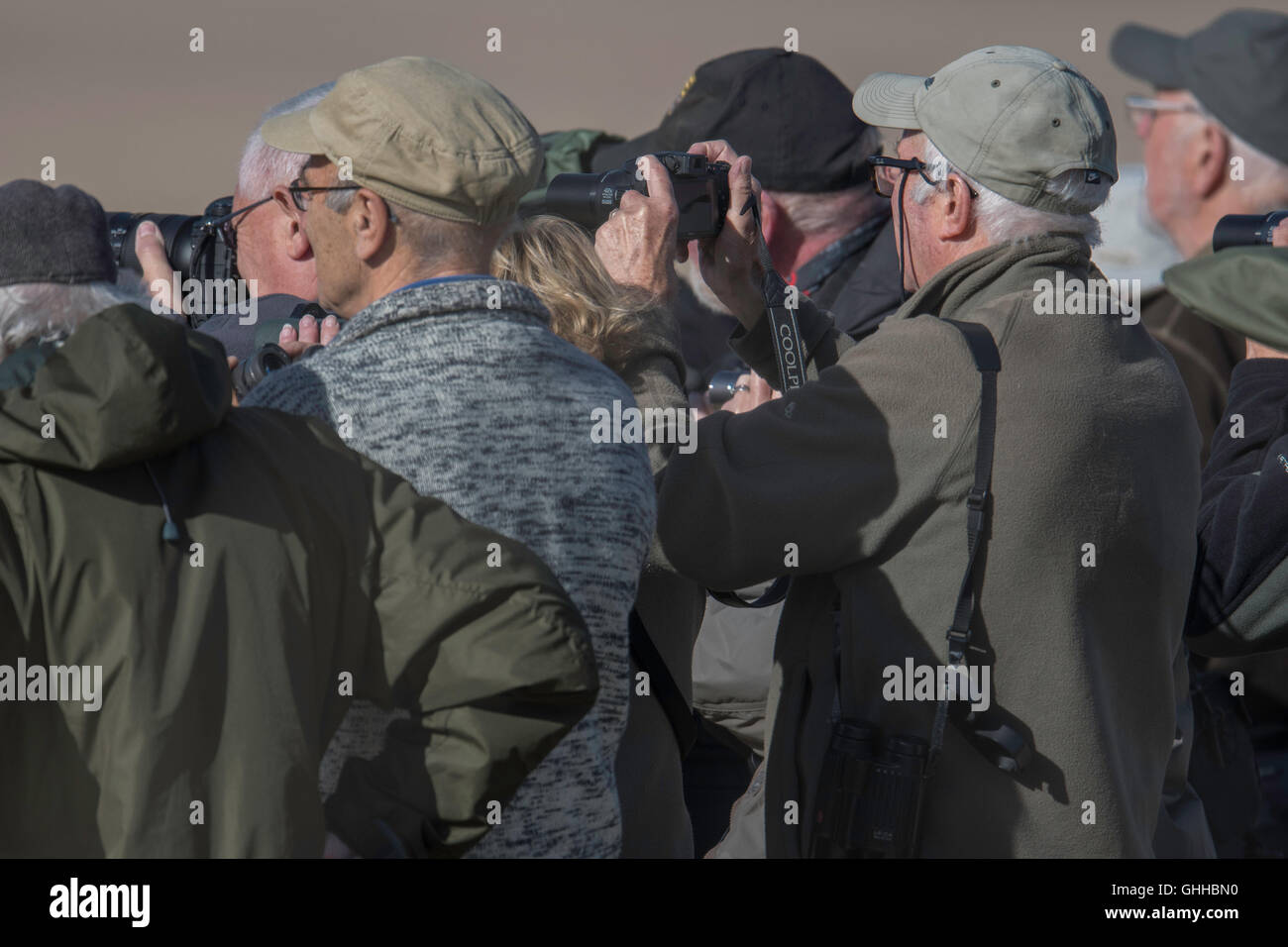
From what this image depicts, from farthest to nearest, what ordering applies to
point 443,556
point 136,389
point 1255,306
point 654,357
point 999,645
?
1. point 654,357
2. point 999,645
3. point 1255,306
4. point 443,556
5. point 136,389

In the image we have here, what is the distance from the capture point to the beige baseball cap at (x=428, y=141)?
1745 millimetres

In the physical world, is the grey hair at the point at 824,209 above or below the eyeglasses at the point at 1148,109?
above

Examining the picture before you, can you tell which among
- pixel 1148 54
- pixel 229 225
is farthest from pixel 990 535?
pixel 229 225

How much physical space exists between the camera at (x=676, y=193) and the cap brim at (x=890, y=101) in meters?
0.23

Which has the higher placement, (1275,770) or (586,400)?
(586,400)

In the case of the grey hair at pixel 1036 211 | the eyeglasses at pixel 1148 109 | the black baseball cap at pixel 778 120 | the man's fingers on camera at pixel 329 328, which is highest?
the black baseball cap at pixel 778 120

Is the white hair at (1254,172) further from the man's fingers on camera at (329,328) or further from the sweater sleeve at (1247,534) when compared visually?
the man's fingers on camera at (329,328)

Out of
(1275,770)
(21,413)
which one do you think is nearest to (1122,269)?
(1275,770)

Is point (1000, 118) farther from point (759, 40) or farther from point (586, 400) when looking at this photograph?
point (759, 40)

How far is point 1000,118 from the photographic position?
212cm

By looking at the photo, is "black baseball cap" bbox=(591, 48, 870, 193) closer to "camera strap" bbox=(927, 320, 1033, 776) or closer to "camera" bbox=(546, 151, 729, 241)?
"camera" bbox=(546, 151, 729, 241)

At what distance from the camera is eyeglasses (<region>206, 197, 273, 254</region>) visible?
266 cm

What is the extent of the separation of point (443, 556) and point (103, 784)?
0.36 m

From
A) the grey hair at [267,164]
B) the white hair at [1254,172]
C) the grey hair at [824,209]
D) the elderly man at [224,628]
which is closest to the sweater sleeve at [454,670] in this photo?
the elderly man at [224,628]
